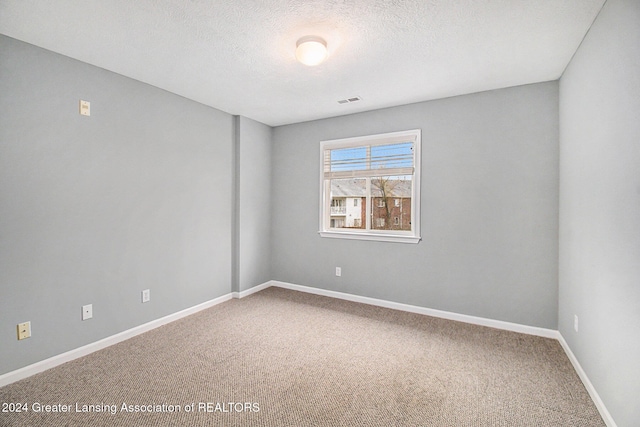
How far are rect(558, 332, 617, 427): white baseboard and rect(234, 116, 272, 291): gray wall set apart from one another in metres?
3.59

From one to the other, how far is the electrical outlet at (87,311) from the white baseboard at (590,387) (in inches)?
150

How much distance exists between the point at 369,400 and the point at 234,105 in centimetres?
340

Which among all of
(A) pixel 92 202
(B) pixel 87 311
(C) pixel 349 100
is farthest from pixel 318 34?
(B) pixel 87 311

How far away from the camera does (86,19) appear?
6.39 ft

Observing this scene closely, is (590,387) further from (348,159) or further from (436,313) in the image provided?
(348,159)

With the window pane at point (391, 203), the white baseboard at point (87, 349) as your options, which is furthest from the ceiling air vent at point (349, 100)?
the white baseboard at point (87, 349)

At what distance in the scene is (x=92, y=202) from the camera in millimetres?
2572

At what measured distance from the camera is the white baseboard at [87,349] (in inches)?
84.0

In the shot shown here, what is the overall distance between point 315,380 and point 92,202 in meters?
2.43

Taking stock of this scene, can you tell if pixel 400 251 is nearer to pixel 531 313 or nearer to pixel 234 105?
pixel 531 313

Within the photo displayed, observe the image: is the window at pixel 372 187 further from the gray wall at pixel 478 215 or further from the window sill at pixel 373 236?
the gray wall at pixel 478 215

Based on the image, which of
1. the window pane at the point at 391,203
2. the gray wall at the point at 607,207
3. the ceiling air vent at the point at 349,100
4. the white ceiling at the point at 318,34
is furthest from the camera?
the window pane at the point at 391,203

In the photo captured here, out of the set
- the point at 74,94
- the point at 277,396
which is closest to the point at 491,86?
the point at 277,396

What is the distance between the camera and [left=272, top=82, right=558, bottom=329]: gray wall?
2.88 m
